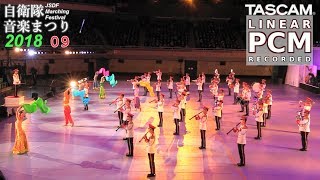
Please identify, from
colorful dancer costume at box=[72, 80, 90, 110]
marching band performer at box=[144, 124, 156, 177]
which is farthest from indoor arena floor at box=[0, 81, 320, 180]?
colorful dancer costume at box=[72, 80, 90, 110]

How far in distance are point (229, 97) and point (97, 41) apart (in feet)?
66.4

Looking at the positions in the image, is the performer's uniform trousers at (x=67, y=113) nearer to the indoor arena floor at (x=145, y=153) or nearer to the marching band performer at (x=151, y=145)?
the indoor arena floor at (x=145, y=153)

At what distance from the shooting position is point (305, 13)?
127 ft

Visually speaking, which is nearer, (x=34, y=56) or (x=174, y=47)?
(x=34, y=56)

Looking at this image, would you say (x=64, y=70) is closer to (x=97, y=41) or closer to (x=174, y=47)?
(x=97, y=41)

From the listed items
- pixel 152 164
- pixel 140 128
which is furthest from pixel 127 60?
pixel 152 164

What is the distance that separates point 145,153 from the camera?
1582 centimetres

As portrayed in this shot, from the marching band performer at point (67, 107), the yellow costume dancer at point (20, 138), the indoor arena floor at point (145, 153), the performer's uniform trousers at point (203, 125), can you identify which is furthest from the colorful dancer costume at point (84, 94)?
the performer's uniform trousers at point (203, 125)

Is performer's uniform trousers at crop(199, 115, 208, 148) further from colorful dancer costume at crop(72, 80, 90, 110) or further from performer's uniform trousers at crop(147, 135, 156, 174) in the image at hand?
colorful dancer costume at crop(72, 80, 90, 110)

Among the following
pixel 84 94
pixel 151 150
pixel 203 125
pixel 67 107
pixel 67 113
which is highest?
pixel 84 94

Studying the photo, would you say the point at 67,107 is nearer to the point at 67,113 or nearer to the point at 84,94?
the point at 67,113

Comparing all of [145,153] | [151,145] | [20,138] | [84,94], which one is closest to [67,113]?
[84,94]

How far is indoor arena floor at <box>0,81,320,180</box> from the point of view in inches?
535

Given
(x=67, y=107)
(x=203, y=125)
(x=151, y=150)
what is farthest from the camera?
(x=67, y=107)
